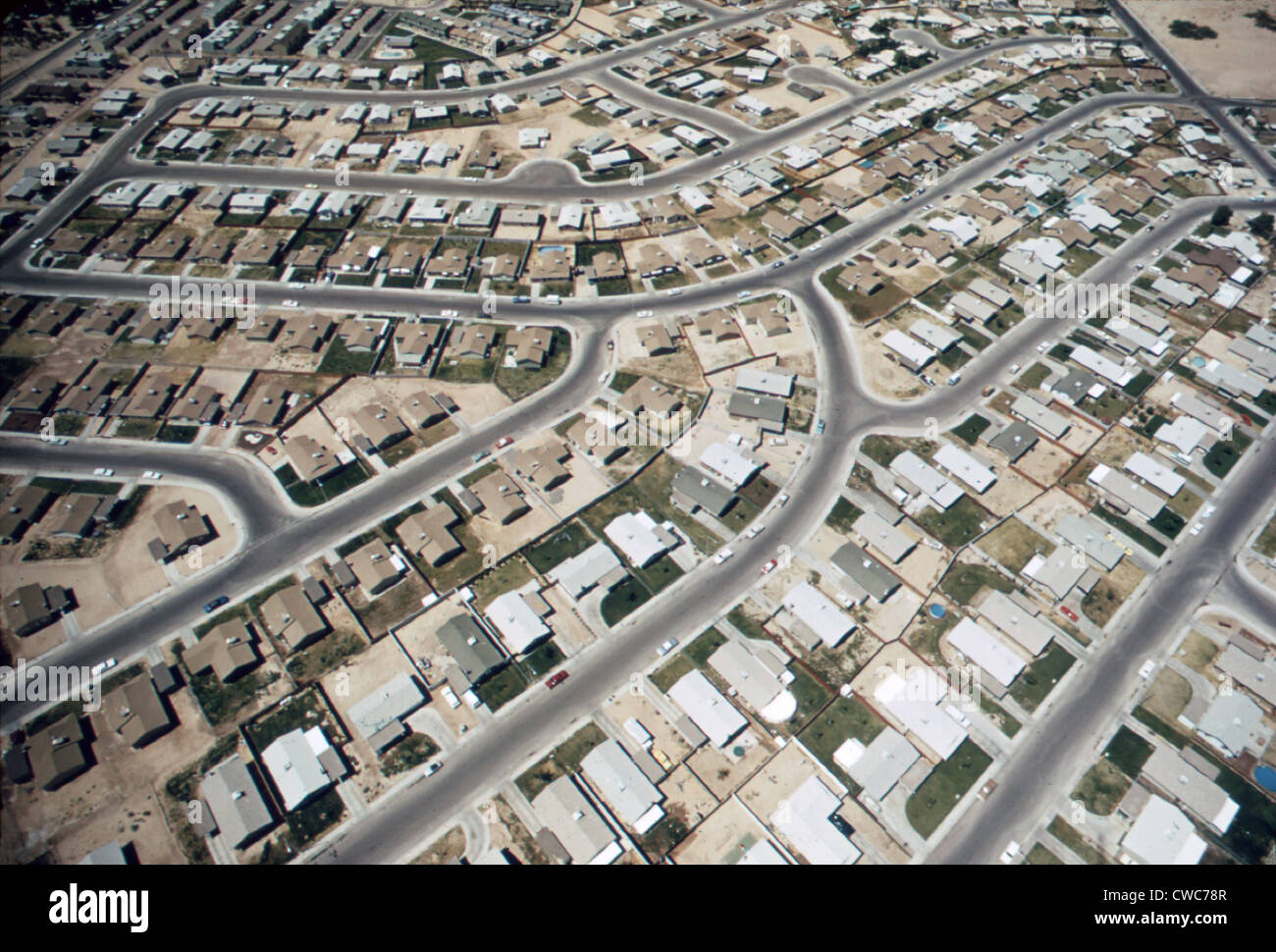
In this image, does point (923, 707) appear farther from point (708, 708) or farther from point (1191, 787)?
point (1191, 787)

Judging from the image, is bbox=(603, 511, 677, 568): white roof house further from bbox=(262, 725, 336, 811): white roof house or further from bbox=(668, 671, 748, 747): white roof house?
bbox=(262, 725, 336, 811): white roof house

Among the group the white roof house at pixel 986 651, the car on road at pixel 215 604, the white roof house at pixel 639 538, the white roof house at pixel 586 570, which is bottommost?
the white roof house at pixel 986 651

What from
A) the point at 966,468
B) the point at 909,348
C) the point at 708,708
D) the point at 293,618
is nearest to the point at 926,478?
the point at 966,468

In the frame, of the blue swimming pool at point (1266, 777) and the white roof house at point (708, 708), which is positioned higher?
the white roof house at point (708, 708)

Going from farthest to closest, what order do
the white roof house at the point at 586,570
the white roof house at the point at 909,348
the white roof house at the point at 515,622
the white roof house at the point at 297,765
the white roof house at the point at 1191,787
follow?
the white roof house at the point at 909,348 → the white roof house at the point at 586,570 → the white roof house at the point at 515,622 → the white roof house at the point at 297,765 → the white roof house at the point at 1191,787

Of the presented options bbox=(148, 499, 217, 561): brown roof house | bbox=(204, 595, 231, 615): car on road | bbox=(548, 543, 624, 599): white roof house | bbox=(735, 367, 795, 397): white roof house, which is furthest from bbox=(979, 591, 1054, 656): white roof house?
bbox=(148, 499, 217, 561): brown roof house

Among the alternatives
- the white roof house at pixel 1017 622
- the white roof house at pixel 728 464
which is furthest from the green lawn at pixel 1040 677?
the white roof house at pixel 728 464

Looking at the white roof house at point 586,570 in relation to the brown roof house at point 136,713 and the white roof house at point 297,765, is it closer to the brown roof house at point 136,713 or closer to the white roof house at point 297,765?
the white roof house at point 297,765
